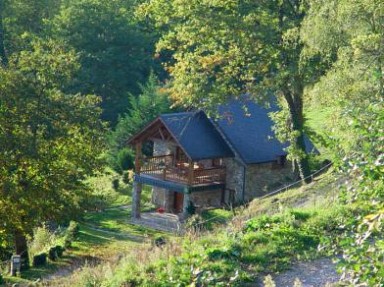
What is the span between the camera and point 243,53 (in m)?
29.2

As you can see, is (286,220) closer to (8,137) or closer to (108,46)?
(8,137)

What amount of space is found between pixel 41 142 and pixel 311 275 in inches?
488

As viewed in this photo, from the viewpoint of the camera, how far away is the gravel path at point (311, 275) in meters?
12.8

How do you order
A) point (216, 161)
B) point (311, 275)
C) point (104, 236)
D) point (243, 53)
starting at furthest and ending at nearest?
point (216, 161), point (104, 236), point (243, 53), point (311, 275)

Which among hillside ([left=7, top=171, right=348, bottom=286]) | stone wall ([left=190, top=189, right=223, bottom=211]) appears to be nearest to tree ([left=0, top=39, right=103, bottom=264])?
hillside ([left=7, top=171, right=348, bottom=286])

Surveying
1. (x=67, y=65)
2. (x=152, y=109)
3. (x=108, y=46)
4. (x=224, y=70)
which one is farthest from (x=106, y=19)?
(x=67, y=65)

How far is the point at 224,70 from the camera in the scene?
29.6 metres

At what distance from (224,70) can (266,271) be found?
17.1 m

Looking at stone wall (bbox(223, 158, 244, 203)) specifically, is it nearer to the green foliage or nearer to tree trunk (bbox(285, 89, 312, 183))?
tree trunk (bbox(285, 89, 312, 183))

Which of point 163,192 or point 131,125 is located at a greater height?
point 131,125

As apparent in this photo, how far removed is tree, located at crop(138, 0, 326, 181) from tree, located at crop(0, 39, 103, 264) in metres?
5.90

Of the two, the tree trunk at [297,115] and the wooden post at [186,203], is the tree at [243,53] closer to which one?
the tree trunk at [297,115]

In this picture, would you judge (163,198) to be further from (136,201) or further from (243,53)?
(243,53)

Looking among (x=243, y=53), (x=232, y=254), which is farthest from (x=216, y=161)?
(x=232, y=254)
